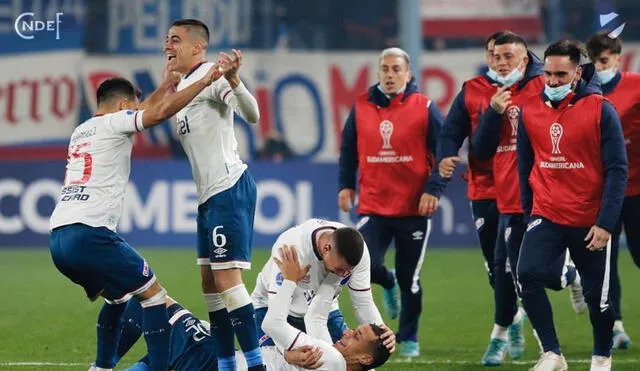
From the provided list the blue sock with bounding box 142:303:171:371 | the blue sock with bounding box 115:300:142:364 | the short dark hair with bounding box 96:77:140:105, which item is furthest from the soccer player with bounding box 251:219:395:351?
the short dark hair with bounding box 96:77:140:105

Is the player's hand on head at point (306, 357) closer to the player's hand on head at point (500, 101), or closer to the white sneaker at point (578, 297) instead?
the player's hand on head at point (500, 101)

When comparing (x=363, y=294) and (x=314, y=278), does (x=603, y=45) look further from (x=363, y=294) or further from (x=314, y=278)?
(x=314, y=278)

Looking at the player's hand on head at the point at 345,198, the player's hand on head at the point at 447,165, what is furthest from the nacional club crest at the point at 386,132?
the player's hand on head at the point at 447,165

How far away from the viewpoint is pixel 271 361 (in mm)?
8469

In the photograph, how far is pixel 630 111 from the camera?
1066cm

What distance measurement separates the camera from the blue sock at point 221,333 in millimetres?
8688

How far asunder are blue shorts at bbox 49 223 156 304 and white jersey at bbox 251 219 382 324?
80cm

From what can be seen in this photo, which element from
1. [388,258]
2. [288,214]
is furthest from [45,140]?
[388,258]

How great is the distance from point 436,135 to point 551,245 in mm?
2208

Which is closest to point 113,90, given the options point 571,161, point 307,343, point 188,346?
point 188,346

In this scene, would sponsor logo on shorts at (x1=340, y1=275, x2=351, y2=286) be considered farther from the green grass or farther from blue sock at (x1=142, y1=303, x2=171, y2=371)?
the green grass

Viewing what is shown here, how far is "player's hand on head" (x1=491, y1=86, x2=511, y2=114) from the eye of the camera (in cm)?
967

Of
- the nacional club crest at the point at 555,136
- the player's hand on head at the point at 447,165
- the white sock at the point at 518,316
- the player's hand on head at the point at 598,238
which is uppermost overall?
the nacional club crest at the point at 555,136

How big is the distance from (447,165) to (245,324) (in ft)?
8.33
